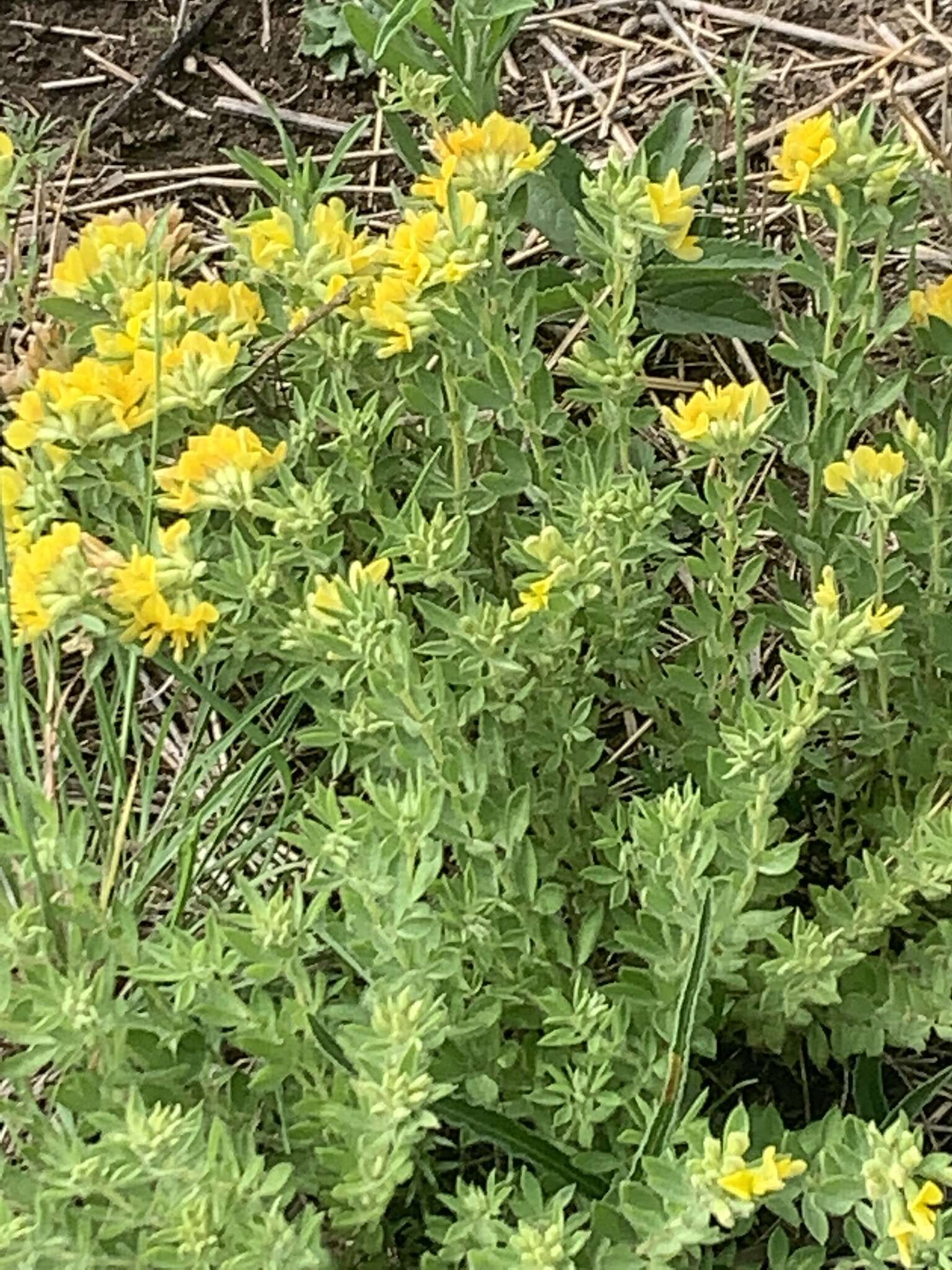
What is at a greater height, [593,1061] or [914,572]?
[914,572]

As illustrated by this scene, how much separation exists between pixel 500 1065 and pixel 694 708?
0.29m

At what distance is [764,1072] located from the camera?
120cm

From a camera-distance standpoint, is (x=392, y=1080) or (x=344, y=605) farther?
(x=344, y=605)

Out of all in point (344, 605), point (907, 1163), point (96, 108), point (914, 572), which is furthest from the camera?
point (96, 108)

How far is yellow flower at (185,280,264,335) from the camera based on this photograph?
3.97ft

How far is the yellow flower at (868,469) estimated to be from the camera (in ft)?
3.41

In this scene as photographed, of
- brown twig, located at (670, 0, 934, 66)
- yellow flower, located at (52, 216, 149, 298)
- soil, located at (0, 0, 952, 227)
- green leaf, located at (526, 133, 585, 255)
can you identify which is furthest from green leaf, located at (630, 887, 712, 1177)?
brown twig, located at (670, 0, 934, 66)

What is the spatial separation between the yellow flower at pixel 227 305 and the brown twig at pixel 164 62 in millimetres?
748

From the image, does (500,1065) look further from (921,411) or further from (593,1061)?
(921,411)

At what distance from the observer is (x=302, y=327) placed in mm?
1192

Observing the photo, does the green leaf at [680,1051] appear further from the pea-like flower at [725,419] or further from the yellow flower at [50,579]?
the yellow flower at [50,579]

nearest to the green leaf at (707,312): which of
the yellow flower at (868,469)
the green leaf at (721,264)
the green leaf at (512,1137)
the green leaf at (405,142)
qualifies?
the green leaf at (721,264)

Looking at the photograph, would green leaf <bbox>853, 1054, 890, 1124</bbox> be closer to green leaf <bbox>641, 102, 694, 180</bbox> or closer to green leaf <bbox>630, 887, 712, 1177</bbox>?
green leaf <bbox>630, 887, 712, 1177</bbox>

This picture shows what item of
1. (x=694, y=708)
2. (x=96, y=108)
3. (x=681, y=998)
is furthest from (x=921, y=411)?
(x=96, y=108)
